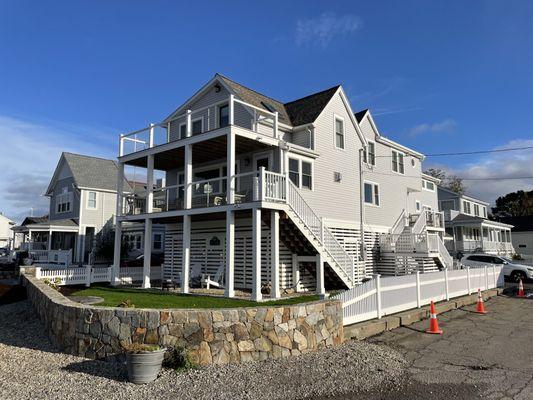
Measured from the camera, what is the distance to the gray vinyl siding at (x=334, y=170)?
61.2ft

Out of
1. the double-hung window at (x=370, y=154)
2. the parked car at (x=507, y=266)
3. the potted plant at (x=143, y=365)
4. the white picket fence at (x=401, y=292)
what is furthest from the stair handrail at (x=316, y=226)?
the parked car at (x=507, y=266)

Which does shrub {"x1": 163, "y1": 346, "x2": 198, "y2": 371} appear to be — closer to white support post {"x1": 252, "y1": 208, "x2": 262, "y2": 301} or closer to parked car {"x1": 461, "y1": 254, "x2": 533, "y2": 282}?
white support post {"x1": 252, "y1": 208, "x2": 262, "y2": 301}

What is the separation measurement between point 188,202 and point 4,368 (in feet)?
29.3

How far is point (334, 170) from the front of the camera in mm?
19734

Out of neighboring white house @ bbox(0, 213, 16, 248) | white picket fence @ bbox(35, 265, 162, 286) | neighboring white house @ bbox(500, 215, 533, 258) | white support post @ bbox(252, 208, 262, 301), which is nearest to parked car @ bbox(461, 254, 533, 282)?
white support post @ bbox(252, 208, 262, 301)

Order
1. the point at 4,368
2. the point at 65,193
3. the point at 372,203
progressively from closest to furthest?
1. the point at 4,368
2. the point at 372,203
3. the point at 65,193

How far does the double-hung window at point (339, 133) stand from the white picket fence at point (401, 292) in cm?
807

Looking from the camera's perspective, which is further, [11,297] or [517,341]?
[11,297]

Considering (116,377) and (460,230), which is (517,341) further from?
(460,230)

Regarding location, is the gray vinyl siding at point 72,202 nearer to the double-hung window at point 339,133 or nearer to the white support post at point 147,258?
the white support post at point 147,258

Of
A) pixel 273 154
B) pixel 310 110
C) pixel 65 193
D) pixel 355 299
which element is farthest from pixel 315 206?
pixel 65 193

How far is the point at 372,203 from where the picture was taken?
22500 millimetres

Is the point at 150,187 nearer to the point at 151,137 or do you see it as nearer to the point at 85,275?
the point at 151,137

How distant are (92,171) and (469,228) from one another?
1464 inches
